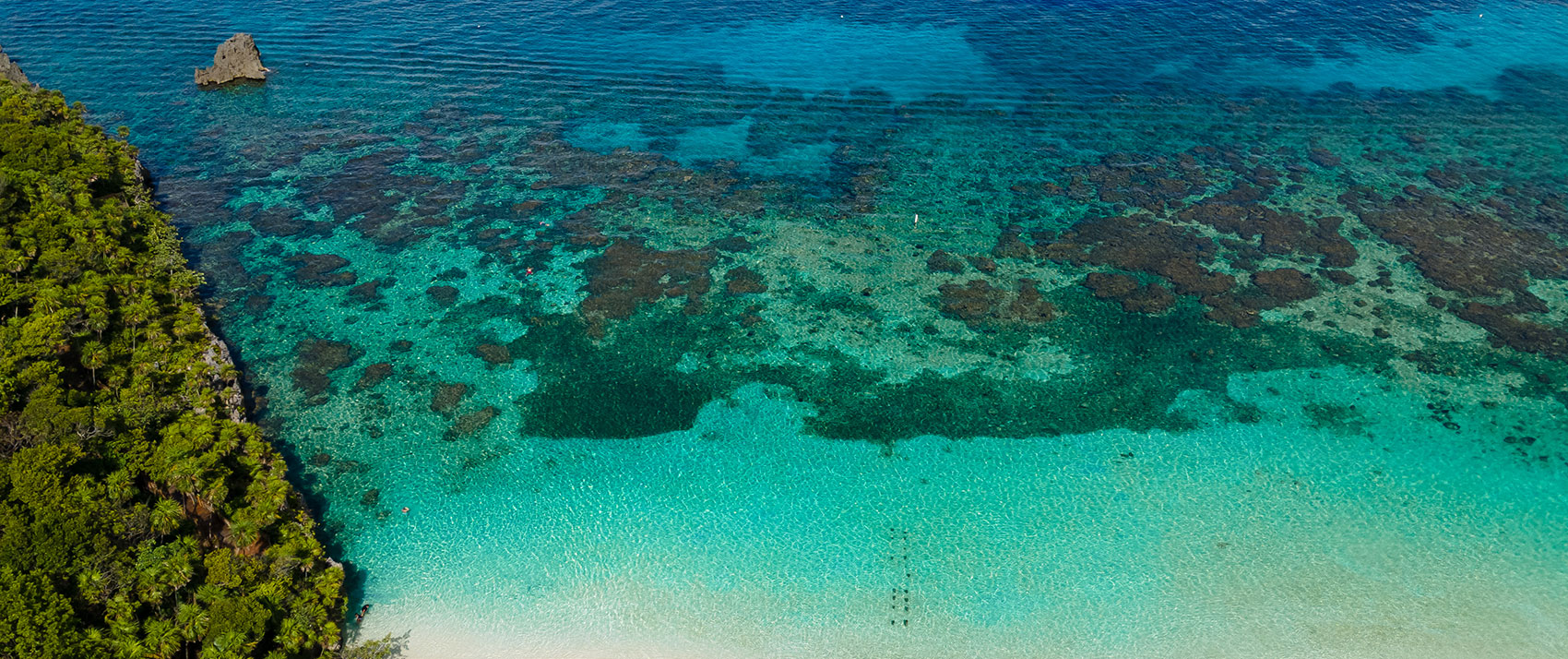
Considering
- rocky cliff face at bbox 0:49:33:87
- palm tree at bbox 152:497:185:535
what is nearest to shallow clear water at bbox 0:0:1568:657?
rocky cliff face at bbox 0:49:33:87

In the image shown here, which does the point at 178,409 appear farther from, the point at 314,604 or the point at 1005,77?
the point at 1005,77

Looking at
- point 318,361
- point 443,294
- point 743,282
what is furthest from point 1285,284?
point 318,361

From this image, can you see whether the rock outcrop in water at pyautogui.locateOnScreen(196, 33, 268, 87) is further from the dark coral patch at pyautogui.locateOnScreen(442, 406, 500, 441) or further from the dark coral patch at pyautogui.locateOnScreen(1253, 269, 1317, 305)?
the dark coral patch at pyautogui.locateOnScreen(1253, 269, 1317, 305)

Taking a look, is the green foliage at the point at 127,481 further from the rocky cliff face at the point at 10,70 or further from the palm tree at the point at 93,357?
the rocky cliff face at the point at 10,70

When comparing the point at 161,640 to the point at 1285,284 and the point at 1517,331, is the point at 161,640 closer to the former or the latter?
the point at 1285,284

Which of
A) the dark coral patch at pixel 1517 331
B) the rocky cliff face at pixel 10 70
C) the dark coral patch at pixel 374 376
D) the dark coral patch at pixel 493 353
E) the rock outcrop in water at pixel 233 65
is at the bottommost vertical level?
the dark coral patch at pixel 1517 331

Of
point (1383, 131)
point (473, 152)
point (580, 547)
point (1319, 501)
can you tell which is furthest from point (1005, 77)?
point (580, 547)

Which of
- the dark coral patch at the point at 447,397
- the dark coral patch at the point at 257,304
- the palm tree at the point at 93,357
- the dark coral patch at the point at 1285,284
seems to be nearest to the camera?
the palm tree at the point at 93,357

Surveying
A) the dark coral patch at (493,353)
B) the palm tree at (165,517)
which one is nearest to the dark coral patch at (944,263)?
the dark coral patch at (493,353)
